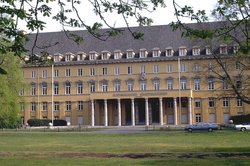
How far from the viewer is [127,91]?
84125mm

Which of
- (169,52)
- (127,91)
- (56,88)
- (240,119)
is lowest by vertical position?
(240,119)

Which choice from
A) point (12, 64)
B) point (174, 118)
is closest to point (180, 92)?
point (174, 118)

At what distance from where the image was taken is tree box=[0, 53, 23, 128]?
5303 centimetres

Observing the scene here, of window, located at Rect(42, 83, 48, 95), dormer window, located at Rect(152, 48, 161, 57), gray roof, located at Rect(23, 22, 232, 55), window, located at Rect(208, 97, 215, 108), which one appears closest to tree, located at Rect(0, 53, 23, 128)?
gray roof, located at Rect(23, 22, 232, 55)

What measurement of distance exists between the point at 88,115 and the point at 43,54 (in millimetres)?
78498

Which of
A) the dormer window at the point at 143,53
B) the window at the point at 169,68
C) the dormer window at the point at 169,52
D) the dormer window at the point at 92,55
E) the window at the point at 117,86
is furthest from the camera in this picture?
the dormer window at the point at 92,55

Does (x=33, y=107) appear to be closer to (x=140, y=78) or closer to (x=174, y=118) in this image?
(x=140, y=78)

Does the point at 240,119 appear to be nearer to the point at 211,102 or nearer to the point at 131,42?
the point at 211,102

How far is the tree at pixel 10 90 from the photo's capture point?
53031 millimetres

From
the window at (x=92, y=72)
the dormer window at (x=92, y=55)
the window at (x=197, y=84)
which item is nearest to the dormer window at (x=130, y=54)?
the dormer window at (x=92, y=55)

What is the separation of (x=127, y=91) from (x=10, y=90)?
3163 cm

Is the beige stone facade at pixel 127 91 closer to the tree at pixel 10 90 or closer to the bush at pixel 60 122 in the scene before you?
the bush at pixel 60 122

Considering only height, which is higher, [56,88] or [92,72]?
[92,72]

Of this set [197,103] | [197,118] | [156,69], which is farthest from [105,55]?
[197,118]
